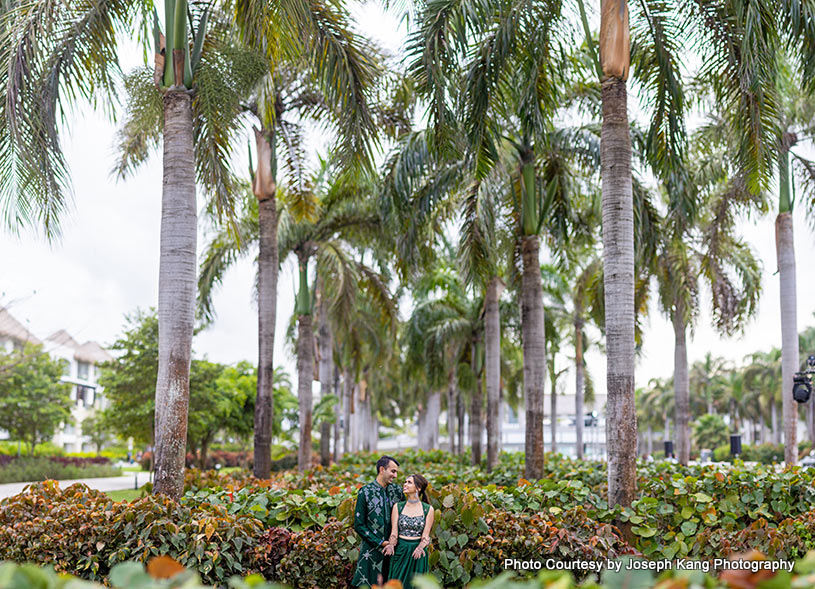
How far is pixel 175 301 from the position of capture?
8.70 m

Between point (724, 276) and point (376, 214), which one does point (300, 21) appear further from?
point (724, 276)

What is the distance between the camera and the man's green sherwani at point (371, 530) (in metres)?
6.93

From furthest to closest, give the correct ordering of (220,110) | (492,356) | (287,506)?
(492,356), (220,110), (287,506)

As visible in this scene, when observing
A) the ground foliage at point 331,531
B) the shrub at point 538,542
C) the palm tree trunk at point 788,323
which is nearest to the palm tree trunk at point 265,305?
the ground foliage at point 331,531

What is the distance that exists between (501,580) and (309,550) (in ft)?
18.8

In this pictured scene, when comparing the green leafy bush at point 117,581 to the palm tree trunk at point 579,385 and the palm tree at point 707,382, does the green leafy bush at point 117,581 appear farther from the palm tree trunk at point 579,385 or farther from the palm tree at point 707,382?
the palm tree at point 707,382

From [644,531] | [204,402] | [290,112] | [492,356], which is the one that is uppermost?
[290,112]

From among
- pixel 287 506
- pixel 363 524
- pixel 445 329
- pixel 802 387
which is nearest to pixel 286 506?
pixel 287 506

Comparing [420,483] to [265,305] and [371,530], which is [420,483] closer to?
[371,530]

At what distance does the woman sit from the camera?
6.68 m

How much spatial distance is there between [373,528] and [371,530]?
3 cm

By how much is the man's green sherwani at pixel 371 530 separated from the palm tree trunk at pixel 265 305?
7.53 meters

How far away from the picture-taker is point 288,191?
15.8 meters

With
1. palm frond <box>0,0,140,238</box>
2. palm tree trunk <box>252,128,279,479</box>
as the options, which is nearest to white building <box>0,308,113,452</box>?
palm tree trunk <box>252,128,279,479</box>
